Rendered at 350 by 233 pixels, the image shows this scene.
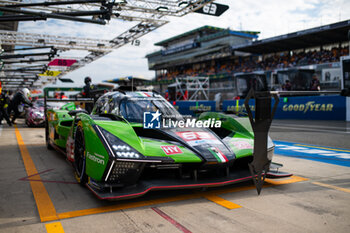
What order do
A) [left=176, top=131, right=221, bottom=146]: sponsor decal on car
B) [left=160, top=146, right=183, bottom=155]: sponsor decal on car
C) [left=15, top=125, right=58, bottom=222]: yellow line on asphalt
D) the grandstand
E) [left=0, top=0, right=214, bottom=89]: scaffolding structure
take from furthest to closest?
1. the grandstand
2. [left=0, top=0, right=214, bottom=89]: scaffolding structure
3. [left=176, top=131, right=221, bottom=146]: sponsor decal on car
4. [left=160, top=146, right=183, bottom=155]: sponsor decal on car
5. [left=15, top=125, right=58, bottom=222]: yellow line on asphalt

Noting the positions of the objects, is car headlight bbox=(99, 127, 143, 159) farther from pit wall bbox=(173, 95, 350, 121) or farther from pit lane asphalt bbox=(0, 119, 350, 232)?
pit wall bbox=(173, 95, 350, 121)

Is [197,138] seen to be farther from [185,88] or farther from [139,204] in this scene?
[185,88]

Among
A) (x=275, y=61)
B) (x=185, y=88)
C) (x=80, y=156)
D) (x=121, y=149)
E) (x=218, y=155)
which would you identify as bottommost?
(x=80, y=156)

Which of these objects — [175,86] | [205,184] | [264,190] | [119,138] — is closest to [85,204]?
[119,138]

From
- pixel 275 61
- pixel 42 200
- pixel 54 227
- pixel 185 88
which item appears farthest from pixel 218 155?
pixel 275 61

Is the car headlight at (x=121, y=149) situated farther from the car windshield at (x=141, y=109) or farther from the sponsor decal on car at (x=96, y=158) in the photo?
the car windshield at (x=141, y=109)

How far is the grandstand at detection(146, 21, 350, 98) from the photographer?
22.2 metres

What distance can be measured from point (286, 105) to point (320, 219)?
46.5 ft

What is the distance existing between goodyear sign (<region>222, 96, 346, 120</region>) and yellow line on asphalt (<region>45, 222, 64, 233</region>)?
13.3 m

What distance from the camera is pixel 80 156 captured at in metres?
4.08

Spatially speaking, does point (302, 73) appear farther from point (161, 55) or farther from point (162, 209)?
point (161, 55)

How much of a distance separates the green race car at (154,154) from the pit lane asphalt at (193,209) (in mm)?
198

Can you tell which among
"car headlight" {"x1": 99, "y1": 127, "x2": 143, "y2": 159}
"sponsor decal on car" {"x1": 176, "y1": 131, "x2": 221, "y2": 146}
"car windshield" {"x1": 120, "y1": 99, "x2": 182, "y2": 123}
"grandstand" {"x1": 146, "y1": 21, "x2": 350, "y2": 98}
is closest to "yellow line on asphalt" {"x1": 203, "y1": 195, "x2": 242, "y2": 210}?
"sponsor decal on car" {"x1": 176, "y1": 131, "x2": 221, "y2": 146}

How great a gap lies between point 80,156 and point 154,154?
145 cm
